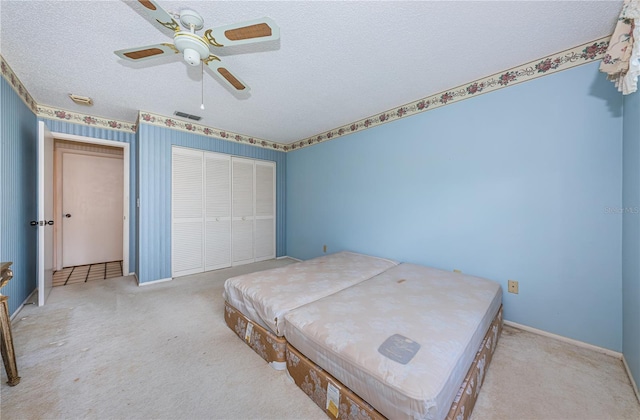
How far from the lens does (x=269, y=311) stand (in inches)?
62.2

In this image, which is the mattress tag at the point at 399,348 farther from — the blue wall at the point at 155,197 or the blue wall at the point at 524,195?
the blue wall at the point at 155,197

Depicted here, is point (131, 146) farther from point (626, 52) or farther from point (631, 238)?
point (631, 238)

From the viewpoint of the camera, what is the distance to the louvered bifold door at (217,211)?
371 centimetres

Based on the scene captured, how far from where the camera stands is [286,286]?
6.20 ft

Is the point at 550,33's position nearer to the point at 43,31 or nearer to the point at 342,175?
the point at 342,175

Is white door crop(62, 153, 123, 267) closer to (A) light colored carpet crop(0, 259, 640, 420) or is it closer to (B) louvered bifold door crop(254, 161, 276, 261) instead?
(A) light colored carpet crop(0, 259, 640, 420)

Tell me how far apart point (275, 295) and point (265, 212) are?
2914 millimetres

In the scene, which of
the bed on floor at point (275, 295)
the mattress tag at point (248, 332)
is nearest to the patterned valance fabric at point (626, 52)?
the bed on floor at point (275, 295)

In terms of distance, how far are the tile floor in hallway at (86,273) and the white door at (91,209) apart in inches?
8.7

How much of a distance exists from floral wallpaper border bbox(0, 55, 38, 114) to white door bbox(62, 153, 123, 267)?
5.48ft

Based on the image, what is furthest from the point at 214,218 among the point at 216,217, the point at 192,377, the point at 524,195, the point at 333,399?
the point at 524,195

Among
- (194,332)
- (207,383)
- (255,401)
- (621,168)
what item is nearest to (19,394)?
(194,332)

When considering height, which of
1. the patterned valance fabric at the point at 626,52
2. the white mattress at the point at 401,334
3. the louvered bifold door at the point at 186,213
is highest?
the patterned valance fabric at the point at 626,52

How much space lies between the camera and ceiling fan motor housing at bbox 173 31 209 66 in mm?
1309
